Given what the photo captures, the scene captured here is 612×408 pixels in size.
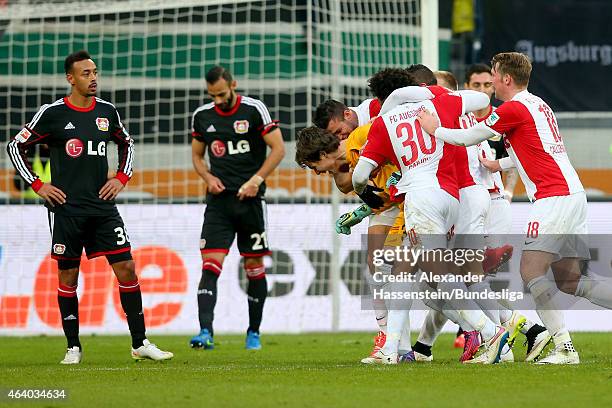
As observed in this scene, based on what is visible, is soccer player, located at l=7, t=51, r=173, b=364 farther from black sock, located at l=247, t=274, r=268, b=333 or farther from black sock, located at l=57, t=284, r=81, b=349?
black sock, located at l=247, t=274, r=268, b=333

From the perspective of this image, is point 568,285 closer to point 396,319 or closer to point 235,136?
point 396,319

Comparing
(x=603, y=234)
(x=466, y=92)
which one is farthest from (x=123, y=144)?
(x=603, y=234)

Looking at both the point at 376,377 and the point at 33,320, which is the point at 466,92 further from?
the point at 33,320

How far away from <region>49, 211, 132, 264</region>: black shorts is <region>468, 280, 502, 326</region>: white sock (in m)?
2.67

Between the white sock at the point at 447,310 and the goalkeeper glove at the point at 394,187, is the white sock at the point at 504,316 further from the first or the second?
the goalkeeper glove at the point at 394,187

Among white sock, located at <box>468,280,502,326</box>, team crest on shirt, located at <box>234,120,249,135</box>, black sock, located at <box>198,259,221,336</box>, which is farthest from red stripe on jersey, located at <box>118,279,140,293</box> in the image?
white sock, located at <box>468,280,502,326</box>

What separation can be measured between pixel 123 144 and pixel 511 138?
316 centimetres

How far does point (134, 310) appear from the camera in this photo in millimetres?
9102

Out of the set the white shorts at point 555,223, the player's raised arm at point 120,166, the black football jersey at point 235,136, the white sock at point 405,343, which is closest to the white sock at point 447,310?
the white sock at point 405,343

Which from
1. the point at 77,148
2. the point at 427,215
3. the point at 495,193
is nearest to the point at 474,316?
the point at 427,215

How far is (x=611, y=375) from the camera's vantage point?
7.00 metres

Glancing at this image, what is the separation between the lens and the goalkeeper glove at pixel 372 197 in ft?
27.7

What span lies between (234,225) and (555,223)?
405 centimetres

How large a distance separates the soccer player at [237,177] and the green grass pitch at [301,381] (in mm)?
1120
